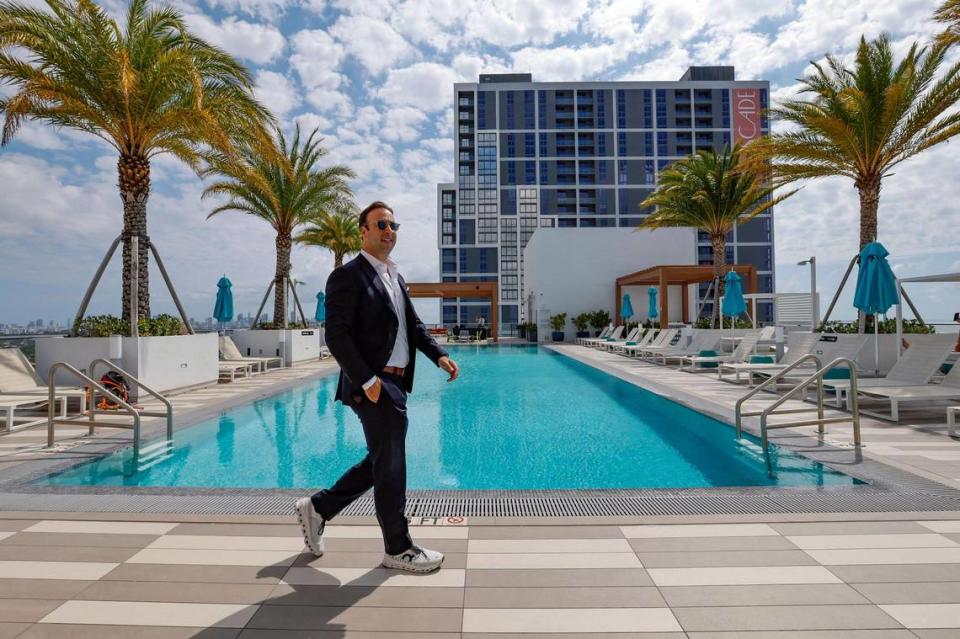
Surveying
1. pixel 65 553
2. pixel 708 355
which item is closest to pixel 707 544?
pixel 65 553

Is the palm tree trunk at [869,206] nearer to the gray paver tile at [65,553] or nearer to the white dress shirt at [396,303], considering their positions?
the white dress shirt at [396,303]

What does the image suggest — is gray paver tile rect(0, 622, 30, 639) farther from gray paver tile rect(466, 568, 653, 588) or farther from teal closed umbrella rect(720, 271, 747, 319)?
teal closed umbrella rect(720, 271, 747, 319)

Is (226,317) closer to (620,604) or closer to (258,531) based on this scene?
(258,531)

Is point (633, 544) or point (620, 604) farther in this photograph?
point (633, 544)

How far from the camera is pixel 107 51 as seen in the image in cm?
819

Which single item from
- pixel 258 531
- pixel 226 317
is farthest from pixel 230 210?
pixel 258 531

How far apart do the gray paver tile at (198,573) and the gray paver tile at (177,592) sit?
0.04 m

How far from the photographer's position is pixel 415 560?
7.38 ft

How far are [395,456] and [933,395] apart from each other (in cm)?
642

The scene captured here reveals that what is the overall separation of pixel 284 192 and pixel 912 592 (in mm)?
15606

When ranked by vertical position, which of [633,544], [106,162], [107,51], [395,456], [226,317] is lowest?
[633,544]

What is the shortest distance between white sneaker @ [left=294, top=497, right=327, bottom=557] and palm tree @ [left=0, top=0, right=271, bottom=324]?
7.73 meters

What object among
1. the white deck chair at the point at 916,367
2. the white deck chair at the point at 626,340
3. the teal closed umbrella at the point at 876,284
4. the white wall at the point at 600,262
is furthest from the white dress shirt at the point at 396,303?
the white wall at the point at 600,262

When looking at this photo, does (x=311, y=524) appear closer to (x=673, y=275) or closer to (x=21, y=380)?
(x=21, y=380)
